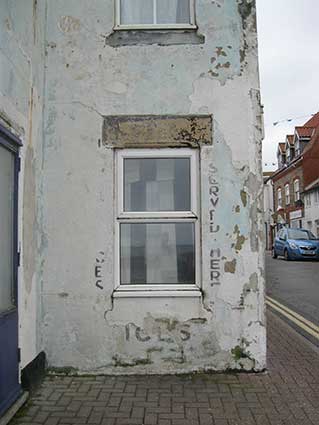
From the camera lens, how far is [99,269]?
17.4ft

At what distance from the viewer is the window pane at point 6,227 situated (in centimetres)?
431

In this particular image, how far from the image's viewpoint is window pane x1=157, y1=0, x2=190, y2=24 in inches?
225

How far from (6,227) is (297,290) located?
35.8 feet

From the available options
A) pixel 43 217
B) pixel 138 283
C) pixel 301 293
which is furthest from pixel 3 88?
pixel 301 293

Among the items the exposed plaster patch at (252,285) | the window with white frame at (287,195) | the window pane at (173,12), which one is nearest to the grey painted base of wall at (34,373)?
the exposed plaster patch at (252,285)

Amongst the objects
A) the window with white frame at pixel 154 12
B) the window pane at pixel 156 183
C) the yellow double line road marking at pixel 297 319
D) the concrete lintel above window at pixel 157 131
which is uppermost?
the window with white frame at pixel 154 12

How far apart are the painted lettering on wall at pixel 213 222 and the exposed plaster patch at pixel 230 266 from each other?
81 mm

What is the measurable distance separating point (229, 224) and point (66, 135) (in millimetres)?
2178

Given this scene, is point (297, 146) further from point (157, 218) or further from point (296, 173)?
point (157, 218)

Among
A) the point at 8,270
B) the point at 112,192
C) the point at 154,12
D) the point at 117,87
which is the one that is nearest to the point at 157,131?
the point at 117,87

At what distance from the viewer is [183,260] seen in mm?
5480

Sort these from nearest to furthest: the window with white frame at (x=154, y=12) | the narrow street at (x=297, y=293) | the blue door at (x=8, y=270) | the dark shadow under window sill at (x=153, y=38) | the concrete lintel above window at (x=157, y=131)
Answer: the blue door at (x=8, y=270), the concrete lintel above window at (x=157, y=131), the dark shadow under window sill at (x=153, y=38), the window with white frame at (x=154, y=12), the narrow street at (x=297, y=293)

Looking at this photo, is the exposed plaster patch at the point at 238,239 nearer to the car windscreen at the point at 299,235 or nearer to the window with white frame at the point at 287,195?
the car windscreen at the point at 299,235

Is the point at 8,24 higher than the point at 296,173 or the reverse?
the reverse
